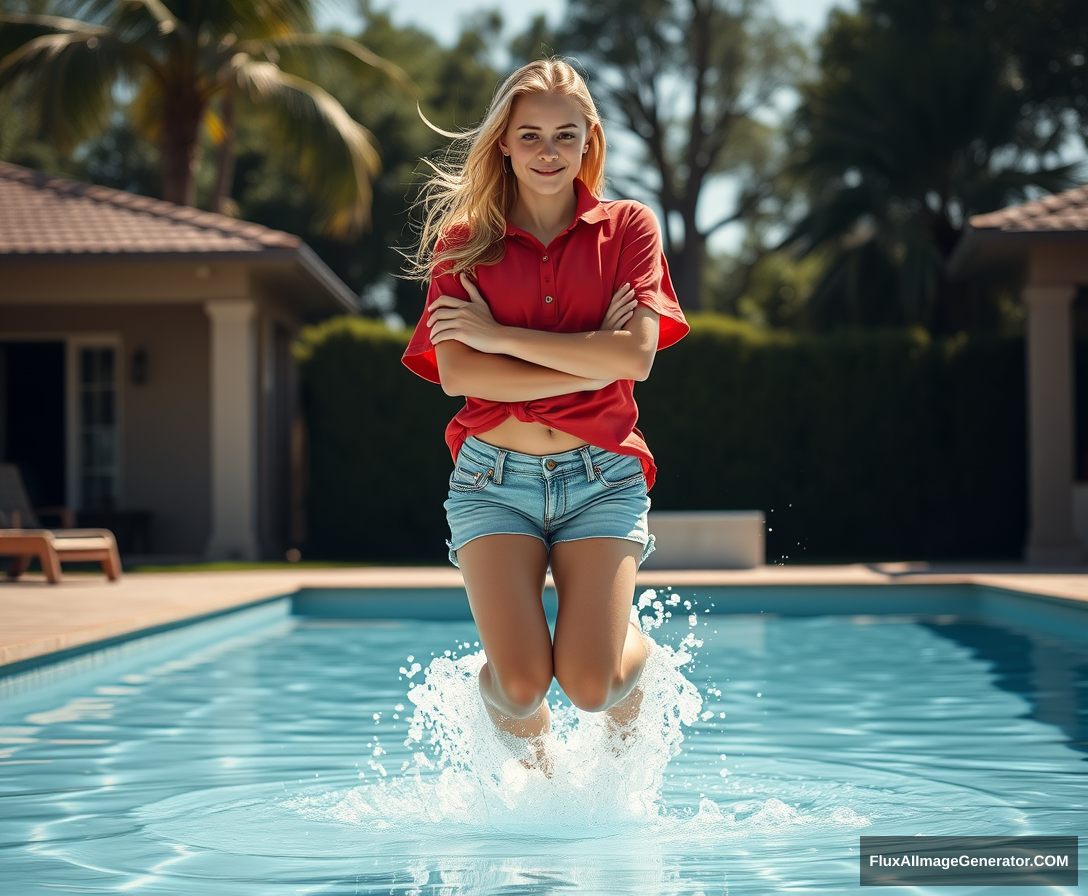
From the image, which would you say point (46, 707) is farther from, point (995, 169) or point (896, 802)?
point (995, 169)

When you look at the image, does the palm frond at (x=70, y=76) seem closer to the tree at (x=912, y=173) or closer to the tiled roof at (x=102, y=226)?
the tiled roof at (x=102, y=226)

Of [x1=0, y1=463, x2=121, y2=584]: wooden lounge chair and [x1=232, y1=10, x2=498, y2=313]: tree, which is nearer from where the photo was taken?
[x1=0, y1=463, x2=121, y2=584]: wooden lounge chair

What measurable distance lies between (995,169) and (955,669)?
58.2 feet

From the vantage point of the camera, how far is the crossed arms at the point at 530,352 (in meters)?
3.16

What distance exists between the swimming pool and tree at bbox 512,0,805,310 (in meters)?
21.4

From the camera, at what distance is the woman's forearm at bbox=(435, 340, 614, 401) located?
3.19 meters

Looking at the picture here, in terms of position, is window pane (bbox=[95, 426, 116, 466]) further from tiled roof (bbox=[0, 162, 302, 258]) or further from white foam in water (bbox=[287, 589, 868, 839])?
white foam in water (bbox=[287, 589, 868, 839])

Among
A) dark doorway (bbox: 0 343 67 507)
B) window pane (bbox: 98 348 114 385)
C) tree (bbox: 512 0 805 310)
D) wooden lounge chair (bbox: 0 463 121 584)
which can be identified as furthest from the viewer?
tree (bbox: 512 0 805 310)

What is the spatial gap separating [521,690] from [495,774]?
0.55 metres

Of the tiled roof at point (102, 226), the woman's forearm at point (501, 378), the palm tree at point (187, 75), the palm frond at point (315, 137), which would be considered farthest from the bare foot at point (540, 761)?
the palm frond at point (315, 137)

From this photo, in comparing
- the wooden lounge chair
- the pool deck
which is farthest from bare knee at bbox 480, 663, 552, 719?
the wooden lounge chair

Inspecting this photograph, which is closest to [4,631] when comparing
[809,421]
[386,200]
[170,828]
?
[170,828]

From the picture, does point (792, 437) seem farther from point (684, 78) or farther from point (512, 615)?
point (684, 78)

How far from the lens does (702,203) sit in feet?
98.0
